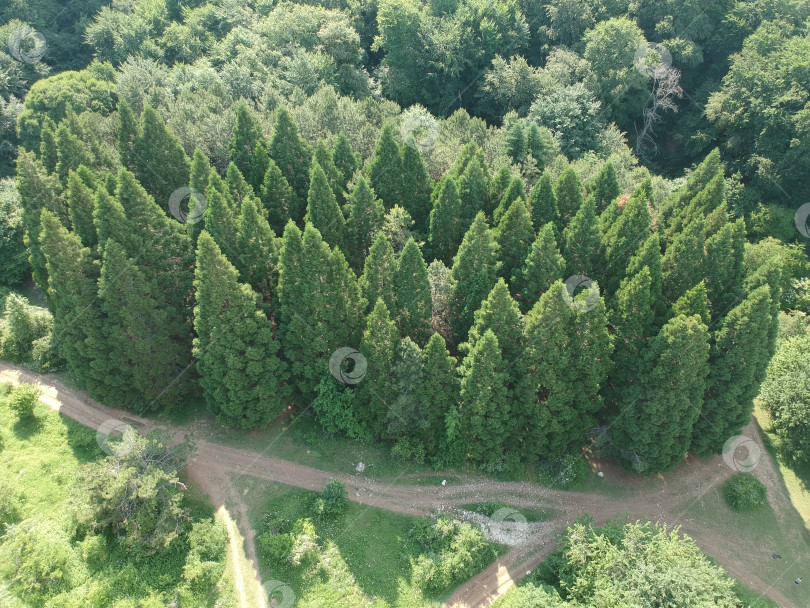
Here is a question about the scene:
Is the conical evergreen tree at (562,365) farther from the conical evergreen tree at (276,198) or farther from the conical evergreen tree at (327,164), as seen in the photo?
the conical evergreen tree at (276,198)

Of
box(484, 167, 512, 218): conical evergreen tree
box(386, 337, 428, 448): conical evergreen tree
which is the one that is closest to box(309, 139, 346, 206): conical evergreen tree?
box(484, 167, 512, 218): conical evergreen tree

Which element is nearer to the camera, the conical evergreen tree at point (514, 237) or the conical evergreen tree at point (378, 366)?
the conical evergreen tree at point (378, 366)

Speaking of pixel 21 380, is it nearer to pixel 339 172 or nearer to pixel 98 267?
pixel 98 267

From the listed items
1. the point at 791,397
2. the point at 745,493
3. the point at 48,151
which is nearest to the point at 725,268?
the point at 791,397

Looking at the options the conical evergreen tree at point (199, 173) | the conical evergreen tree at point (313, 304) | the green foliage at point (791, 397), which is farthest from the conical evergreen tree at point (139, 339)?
the green foliage at point (791, 397)

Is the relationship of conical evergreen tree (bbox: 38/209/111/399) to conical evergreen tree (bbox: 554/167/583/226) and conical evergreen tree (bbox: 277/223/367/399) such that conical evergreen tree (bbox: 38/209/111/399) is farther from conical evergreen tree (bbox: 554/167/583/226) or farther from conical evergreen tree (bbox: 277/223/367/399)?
conical evergreen tree (bbox: 554/167/583/226)

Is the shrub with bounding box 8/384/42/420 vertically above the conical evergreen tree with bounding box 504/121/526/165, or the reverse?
the conical evergreen tree with bounding box 504/121/526/165
